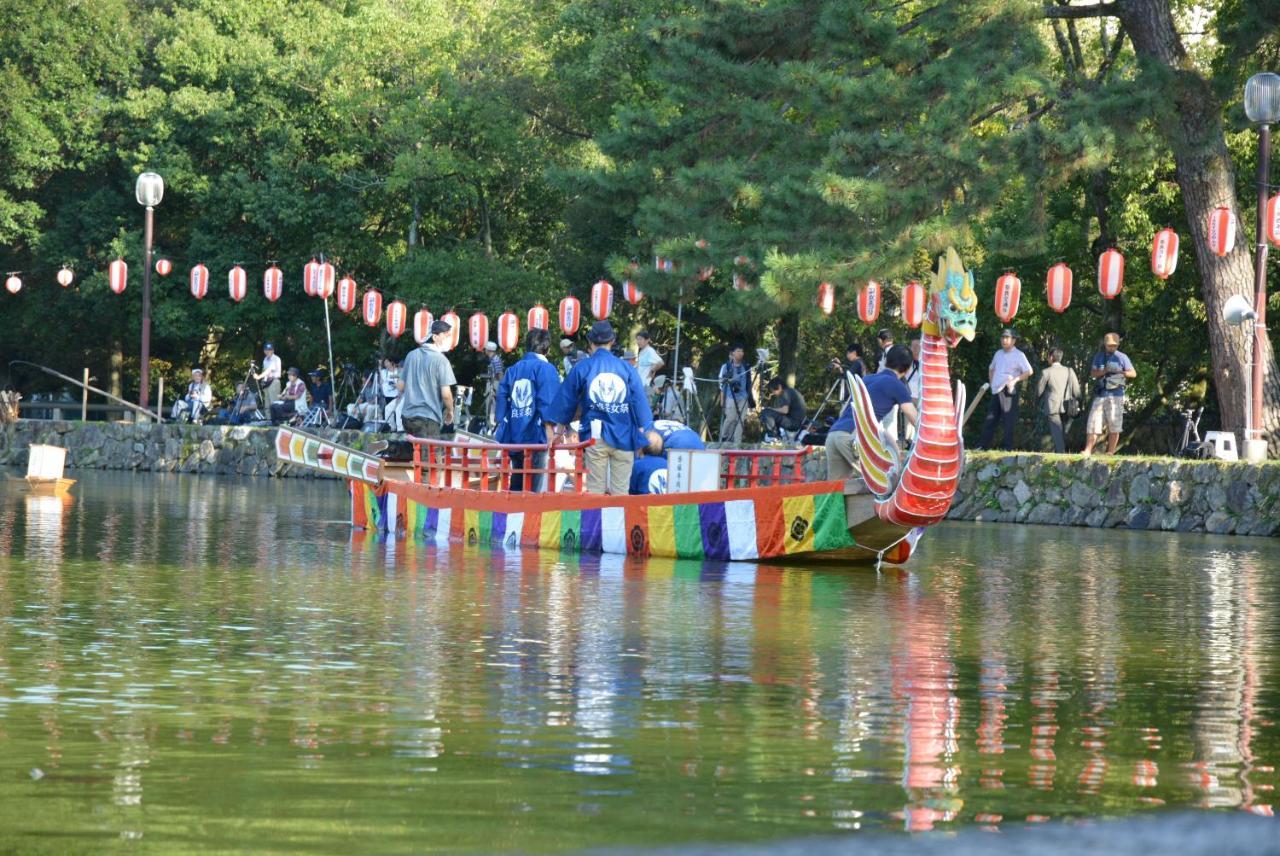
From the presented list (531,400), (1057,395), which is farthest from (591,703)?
(1057,395)

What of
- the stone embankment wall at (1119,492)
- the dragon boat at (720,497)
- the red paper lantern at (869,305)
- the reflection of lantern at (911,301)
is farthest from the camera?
the red paper lantern at (869,305)

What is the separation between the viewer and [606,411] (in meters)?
14.9

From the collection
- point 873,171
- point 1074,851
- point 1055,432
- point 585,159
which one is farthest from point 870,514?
point 585,159

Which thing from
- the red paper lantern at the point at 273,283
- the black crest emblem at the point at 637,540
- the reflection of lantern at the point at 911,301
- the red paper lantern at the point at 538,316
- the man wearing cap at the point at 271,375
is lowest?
the black crest emblem at the point at 637,540

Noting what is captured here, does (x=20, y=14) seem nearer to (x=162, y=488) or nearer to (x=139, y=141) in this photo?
(x=139, y=141)

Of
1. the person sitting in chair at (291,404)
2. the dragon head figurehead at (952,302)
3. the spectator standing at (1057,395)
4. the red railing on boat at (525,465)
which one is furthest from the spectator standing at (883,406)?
the person sitting in chair at (291,404)

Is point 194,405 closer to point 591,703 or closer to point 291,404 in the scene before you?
point 291,404

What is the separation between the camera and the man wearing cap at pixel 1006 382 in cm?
2523

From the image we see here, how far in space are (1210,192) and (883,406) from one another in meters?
11.0

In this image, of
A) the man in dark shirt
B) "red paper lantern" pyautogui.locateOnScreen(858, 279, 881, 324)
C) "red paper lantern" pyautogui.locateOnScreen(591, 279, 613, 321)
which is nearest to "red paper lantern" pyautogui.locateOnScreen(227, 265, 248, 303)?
"red paper lantern" pyautogui.locateOnScreen(591, 279, 613, 321)

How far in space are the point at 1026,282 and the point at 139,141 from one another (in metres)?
22.2

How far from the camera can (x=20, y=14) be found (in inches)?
1823

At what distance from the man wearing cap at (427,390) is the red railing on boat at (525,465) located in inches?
11.0

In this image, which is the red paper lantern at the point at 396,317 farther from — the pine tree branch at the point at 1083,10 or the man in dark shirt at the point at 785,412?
the pine tree branch at the point at 1083,10
